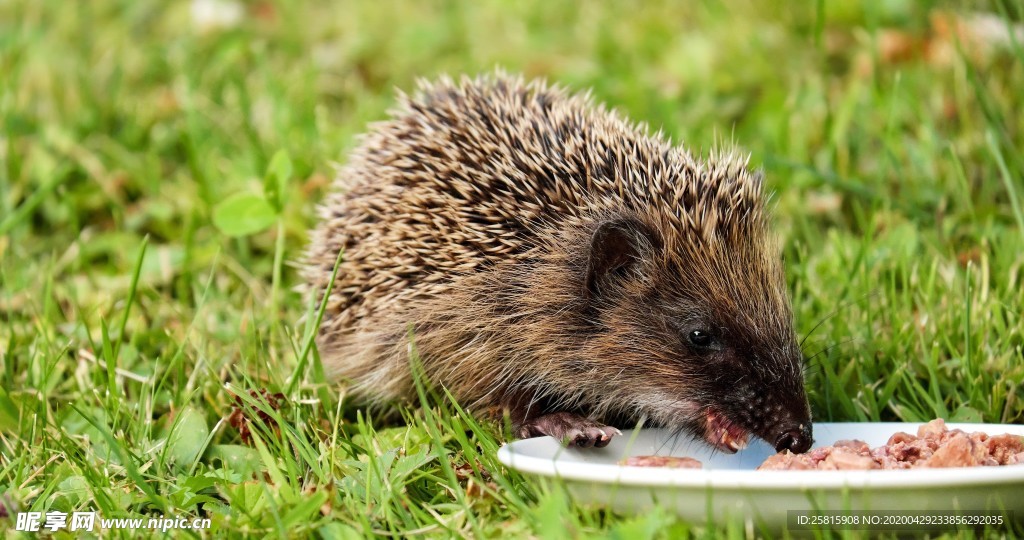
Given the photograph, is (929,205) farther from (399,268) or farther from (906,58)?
(399,268)

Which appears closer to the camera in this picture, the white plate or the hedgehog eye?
the white plate

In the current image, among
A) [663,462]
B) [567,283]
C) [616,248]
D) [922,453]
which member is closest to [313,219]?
[567,283]

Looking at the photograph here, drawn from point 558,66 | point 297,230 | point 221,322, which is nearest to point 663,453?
point 221,322

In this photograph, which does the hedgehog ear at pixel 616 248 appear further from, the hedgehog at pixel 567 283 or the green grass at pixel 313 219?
the green grass at pixel 313 219

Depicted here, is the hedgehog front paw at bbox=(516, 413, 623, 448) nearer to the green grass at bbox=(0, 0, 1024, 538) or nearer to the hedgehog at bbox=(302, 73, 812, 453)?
the hedgehog at bbox=(302, 73, 812, 453)

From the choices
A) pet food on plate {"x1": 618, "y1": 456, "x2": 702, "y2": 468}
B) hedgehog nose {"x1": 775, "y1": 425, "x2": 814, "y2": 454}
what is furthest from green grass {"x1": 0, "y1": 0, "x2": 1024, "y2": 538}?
hedgehog nose {"x1": 775, "y1": 425, "x2": 814, "y2": 454}

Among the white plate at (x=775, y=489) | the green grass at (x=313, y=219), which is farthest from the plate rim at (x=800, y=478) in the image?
the green grass at (x=313, y=219)
